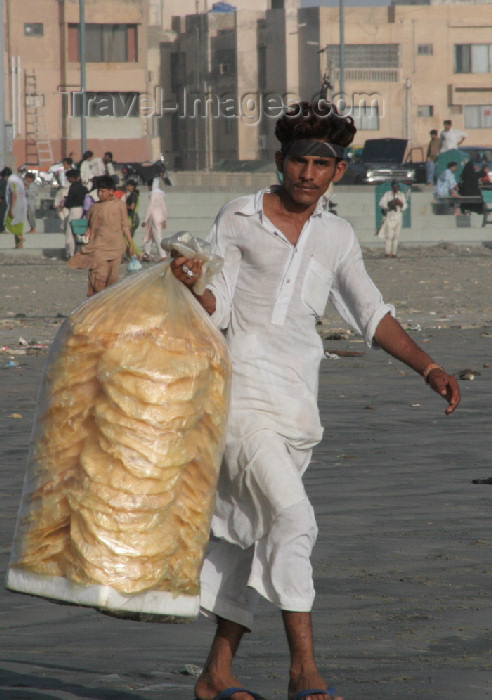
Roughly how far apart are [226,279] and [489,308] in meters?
13.7

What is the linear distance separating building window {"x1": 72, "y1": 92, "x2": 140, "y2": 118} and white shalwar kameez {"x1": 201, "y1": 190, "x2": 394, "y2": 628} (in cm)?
6058

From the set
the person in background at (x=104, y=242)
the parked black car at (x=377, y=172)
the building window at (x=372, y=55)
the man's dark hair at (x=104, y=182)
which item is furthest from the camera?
the building window at (x=372, y=55)

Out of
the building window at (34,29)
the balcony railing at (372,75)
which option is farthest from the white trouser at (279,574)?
the balcony railing at (372,75)

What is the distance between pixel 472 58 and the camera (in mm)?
71375

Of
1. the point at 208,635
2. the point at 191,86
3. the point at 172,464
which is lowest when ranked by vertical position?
the point at 208,635

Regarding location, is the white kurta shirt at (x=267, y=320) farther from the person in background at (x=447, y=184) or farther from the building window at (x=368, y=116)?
the building window at (x=368, y=116)

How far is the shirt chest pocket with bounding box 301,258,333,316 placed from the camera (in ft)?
13.0

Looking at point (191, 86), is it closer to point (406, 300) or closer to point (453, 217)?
point (453, 217)

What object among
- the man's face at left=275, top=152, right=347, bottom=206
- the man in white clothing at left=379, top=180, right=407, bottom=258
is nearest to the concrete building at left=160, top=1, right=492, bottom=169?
the man in white clothing at left=379, top=180, right=407, bottom=258

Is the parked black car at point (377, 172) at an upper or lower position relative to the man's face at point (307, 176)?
upper

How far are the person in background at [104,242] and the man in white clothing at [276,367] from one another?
10.9 meters

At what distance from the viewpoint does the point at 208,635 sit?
4504 millimetres

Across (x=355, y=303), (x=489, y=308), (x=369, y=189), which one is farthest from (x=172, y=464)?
(x=369, y=189)

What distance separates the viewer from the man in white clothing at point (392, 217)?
2648 cm
